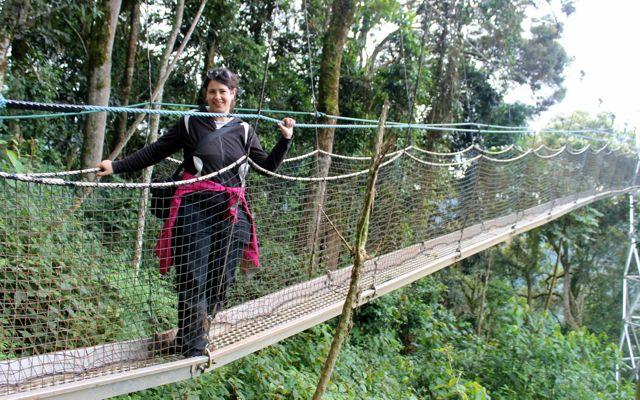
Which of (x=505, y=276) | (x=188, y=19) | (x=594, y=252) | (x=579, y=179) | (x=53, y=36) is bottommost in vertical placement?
(x=505, y=276)

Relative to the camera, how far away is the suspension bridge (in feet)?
4.93

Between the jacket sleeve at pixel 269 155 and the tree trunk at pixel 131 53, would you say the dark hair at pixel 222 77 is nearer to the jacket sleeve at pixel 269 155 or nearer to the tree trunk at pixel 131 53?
the jacket sleeve at pixel 269 155

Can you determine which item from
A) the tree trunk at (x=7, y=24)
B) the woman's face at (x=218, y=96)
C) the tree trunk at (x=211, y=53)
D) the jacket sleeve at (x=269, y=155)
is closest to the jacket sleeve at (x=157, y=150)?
the woman's face at (x=218, y=96)

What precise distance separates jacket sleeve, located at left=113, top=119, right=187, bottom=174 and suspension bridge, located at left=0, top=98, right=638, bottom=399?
0.14 metres

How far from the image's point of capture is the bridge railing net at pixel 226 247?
1.57 m

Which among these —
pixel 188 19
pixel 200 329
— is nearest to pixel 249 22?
pixel 188 19

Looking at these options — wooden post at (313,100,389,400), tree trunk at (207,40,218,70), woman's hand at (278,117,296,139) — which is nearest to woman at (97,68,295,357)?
woman's hand at (278,117,296,139)

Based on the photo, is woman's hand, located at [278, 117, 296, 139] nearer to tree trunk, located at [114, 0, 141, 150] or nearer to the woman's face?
the woman's face

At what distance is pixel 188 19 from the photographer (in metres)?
5.01

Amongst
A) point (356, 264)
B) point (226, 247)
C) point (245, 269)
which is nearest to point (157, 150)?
point (226, 247)

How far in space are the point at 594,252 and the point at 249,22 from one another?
22.8 feet

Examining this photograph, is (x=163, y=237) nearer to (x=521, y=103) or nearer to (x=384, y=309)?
(x=384, y=309)

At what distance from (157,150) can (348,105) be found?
181 inches

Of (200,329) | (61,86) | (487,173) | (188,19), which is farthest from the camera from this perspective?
(188,19)
